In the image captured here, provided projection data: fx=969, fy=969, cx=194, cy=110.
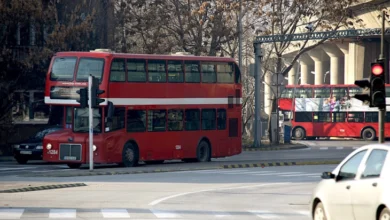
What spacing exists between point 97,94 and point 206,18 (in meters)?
22.1

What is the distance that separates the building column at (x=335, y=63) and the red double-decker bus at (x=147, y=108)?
45.5 metres

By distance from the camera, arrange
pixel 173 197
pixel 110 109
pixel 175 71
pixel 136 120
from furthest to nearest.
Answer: pixel 175 71, pixel 136 120, pixel 110 109, pixel 173 197

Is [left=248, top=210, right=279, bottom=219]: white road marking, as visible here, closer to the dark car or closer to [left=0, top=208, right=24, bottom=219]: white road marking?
[left=0, top=208, right=24, bottom=219]: white road marking

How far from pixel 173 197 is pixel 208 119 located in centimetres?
1506

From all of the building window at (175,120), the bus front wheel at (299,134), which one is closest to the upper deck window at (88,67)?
the building window at (175,120)

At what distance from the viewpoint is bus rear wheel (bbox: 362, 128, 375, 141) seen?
66.6m

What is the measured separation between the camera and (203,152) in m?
37.3

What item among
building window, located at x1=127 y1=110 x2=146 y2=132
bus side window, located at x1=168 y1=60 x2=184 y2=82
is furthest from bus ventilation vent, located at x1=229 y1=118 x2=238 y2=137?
building window, located at x1=127 y1=110 x2=146 y2=132

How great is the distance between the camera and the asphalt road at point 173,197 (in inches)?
719

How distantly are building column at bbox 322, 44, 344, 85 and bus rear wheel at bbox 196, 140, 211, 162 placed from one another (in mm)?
46362

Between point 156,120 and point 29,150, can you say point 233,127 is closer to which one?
point 156,120

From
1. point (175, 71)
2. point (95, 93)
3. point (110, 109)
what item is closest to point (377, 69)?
point (95, 93)

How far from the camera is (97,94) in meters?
30.4

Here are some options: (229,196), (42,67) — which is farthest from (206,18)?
(229,196)
